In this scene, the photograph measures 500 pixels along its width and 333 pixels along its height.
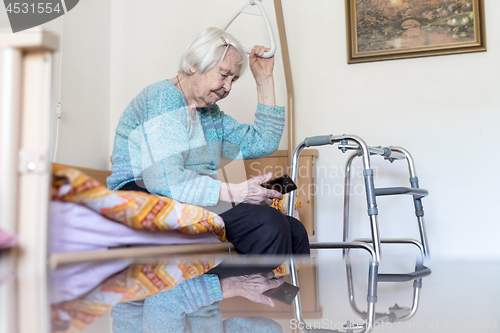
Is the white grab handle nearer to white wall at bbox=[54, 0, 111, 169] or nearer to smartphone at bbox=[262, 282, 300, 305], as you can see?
white wall at bbox=[54, 0, 111, 169]

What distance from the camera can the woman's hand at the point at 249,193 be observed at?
3.67ft

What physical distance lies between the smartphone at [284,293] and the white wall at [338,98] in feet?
3.94

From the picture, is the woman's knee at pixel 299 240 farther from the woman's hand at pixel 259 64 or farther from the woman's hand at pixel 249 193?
the woman's hand at pixel 259 64

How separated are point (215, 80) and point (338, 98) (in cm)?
97

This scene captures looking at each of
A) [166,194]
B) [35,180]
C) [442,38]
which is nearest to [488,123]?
[442,38]

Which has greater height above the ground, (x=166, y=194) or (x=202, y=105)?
(x=202, y=105)

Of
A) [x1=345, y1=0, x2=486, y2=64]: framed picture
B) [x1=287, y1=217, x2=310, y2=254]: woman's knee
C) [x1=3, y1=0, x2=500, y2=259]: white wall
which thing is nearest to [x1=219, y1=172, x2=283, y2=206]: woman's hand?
[x1=287, y1=217, x2=310, y2=254]: woman's knee

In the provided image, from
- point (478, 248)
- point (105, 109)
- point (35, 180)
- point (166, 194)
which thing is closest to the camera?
point (35, 180)

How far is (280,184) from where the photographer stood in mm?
1252

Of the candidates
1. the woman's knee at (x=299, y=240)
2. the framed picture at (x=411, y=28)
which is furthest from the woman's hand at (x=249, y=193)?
the framed picture at (x=411, y=28)

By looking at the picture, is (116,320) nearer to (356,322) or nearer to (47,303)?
(47,303)

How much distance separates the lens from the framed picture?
1923mm

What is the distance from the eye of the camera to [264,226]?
3.42 ft

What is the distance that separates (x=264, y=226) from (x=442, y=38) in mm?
1451
